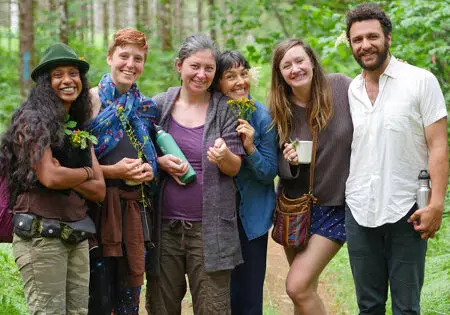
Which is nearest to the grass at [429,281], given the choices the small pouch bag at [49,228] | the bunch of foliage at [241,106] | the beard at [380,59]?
the beard at [380,59]

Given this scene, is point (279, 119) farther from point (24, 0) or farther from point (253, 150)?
point (24, 0)

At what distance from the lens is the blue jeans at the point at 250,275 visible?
15.3ft

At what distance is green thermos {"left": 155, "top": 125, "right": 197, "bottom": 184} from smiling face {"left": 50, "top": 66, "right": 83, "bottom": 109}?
2.44 ft

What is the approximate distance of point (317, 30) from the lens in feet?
45.3

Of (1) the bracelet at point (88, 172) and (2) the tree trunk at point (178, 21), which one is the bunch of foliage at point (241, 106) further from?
(2) the tree trunk at point (178, 21)

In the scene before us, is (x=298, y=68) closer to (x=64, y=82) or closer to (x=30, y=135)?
(x=64, y=82)

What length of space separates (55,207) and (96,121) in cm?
71

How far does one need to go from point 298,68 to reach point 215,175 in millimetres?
1055

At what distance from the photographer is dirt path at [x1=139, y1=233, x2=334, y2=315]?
652cm

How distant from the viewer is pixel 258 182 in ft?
15.3

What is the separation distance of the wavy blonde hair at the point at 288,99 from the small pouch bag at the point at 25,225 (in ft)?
6.47

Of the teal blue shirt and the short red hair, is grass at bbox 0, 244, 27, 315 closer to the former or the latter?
the teal blue shirt

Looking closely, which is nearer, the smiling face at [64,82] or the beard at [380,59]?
the smiling face at [64,82]

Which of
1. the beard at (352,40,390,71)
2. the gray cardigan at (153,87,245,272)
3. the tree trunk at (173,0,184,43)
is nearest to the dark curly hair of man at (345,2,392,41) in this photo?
the beard at (352,40,390,71)
